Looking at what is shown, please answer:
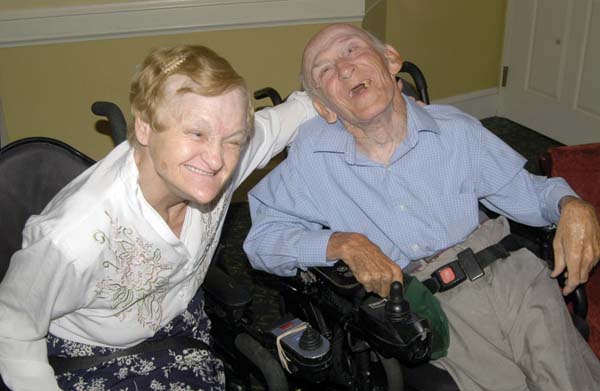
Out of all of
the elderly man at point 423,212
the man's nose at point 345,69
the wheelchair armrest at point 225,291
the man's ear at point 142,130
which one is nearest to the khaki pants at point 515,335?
the elderly man at point 423,212

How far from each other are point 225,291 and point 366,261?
36 cm

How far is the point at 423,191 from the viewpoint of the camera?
70.8 inches

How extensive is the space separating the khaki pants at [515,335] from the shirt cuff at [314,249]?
0.32m

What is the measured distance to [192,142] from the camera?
1.42 metres

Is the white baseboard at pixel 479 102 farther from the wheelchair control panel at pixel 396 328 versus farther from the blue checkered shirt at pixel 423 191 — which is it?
the wheelchair control panel at pixel 396 328

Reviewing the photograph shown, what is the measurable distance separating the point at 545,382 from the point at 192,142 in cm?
100

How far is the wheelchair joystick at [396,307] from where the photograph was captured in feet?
4.90

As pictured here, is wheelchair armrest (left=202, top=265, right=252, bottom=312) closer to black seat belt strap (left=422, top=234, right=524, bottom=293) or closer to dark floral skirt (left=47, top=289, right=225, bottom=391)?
dark floral skirt (left=47, top=289, right=225, bottom=391)

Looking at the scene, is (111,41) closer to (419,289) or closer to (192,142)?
(192,142)

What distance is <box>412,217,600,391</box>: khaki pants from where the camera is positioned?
1.61 m

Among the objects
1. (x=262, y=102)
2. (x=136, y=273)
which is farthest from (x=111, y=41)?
(x=136, y=273)

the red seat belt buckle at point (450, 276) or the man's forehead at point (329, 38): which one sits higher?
the man's forehead at point (329, 38)

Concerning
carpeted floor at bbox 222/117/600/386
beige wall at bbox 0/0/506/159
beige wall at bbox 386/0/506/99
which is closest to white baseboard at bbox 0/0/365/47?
beige wall at bbox 0/0/506/159

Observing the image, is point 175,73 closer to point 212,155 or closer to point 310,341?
point 212,155
